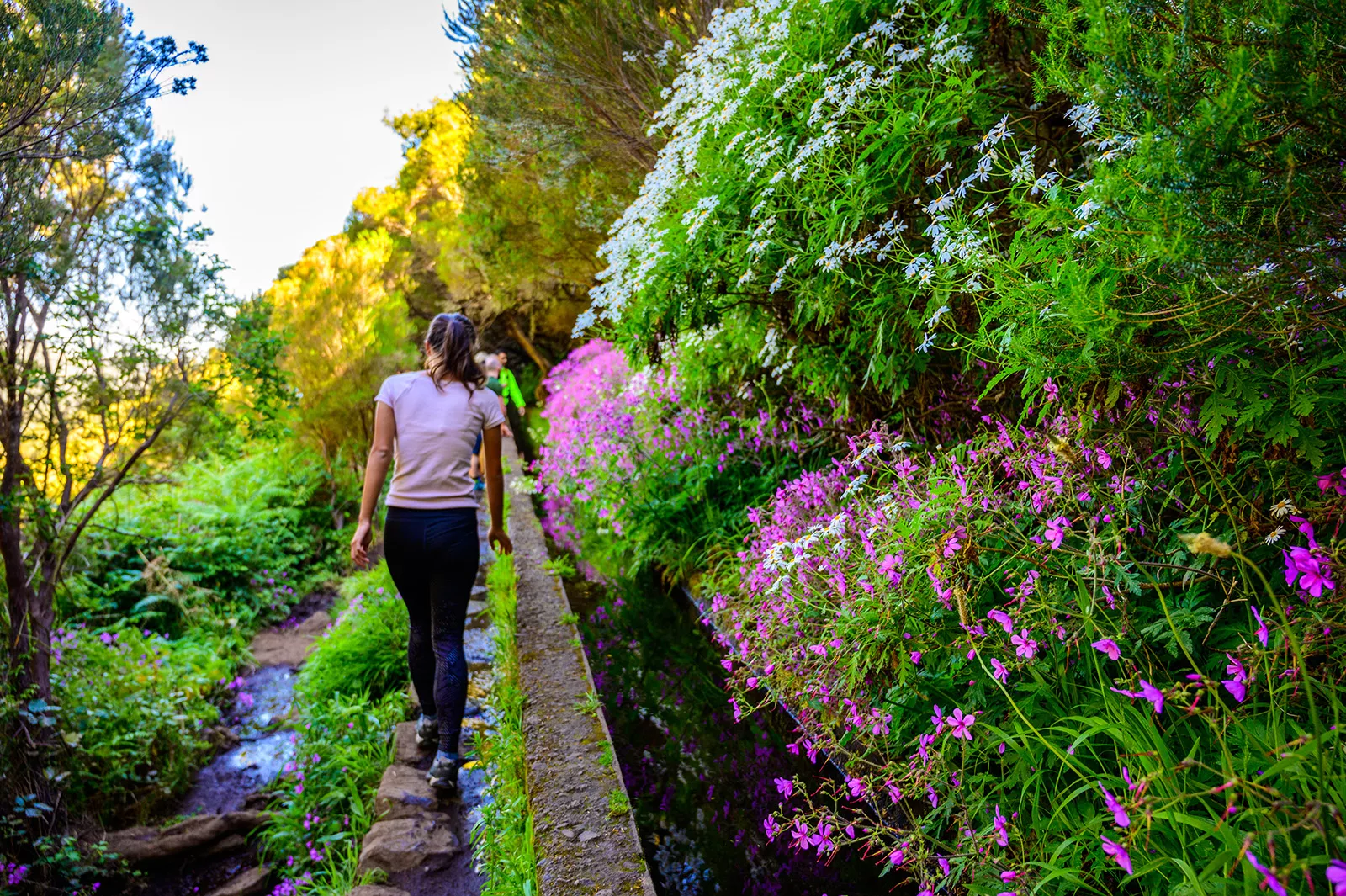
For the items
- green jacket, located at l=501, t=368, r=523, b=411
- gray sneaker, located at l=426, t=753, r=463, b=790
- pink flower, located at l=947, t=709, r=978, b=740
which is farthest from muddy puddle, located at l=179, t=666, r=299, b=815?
green jacket, located at l=501, t=368, r=523, b=411

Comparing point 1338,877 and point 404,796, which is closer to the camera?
point 1338,877

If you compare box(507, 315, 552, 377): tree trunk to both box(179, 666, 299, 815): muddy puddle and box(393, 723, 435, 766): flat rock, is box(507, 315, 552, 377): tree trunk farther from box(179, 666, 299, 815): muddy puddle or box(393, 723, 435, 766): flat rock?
box(393, 723, 435, 766): flat rock

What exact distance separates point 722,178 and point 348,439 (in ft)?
29.5

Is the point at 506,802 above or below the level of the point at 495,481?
below

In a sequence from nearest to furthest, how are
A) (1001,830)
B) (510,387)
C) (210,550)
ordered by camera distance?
(1001,830) < (210,550) < (510,387)

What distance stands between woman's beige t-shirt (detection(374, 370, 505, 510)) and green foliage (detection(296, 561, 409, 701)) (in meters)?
2.19

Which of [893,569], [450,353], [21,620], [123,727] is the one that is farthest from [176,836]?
[893,569]

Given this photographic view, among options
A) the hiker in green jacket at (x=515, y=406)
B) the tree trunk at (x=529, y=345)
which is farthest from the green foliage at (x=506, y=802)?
the tree trunk at (x=529, y=345)

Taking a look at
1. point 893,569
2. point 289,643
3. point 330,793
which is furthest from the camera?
point 289,643

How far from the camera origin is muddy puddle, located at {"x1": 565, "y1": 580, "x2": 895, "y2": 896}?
2451 mm

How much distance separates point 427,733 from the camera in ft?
11.9

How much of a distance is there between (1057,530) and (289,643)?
7261 millimetres

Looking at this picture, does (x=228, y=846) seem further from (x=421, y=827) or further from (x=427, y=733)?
(x=421, y=827)

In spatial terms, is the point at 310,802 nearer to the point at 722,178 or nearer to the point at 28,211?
the point at 28,211
